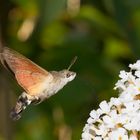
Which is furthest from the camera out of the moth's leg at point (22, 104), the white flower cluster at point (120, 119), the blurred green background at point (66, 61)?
the blurred green background at point (66, 61)

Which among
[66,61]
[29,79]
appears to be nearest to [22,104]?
[29,79]

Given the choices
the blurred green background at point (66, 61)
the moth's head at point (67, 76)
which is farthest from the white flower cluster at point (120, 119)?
the blurred green background at point (66, 61)

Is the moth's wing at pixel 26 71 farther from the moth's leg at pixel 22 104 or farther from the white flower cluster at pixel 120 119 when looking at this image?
the white flower cluster at pixel 120 119

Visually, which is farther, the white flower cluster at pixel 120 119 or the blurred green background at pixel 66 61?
the blurred green background at pixel 66 61

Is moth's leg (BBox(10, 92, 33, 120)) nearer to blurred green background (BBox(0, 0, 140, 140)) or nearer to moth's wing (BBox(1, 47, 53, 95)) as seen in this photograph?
moth's wing (BBox(1, 47, 53, 95))

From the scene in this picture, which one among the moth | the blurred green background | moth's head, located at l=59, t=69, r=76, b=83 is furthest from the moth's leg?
the blurred green background

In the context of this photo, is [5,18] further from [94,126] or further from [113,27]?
[94,126]
